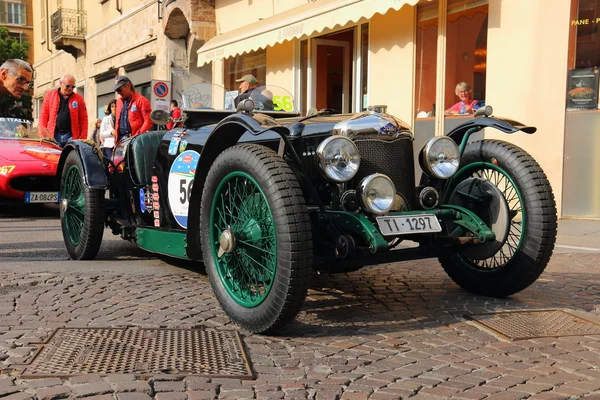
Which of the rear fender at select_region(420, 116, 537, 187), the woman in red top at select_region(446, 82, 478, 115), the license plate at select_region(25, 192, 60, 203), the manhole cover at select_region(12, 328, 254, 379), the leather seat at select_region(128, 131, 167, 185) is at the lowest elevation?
the manhole cover at select_region(12, 328, 254, 379)

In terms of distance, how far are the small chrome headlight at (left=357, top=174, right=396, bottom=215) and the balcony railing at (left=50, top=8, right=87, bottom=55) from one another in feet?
86.4

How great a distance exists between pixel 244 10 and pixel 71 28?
45.1 feet

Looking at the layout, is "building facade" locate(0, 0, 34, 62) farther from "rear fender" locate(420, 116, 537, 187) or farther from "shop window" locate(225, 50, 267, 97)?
"rear fender" locate(420, 116, 537, 187)

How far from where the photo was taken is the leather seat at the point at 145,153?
5.40m

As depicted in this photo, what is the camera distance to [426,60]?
11680 mm

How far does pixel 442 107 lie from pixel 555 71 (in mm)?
2137

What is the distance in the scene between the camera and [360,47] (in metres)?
13.1

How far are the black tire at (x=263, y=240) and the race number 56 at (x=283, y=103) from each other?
169 centimetres

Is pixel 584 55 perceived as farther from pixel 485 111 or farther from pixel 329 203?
pixel 329 203

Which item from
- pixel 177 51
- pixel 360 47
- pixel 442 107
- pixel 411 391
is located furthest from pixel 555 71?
pixel 177 51

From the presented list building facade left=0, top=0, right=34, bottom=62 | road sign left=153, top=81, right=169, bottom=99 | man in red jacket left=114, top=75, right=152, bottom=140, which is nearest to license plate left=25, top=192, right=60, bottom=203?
man in red jacket left=114, top=75, right=152, bottom=140

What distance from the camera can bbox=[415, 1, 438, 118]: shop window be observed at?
37.7ft

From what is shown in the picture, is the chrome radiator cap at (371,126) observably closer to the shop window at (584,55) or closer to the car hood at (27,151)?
the shop window at (584,55)

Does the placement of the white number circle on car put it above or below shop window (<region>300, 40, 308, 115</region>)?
below
